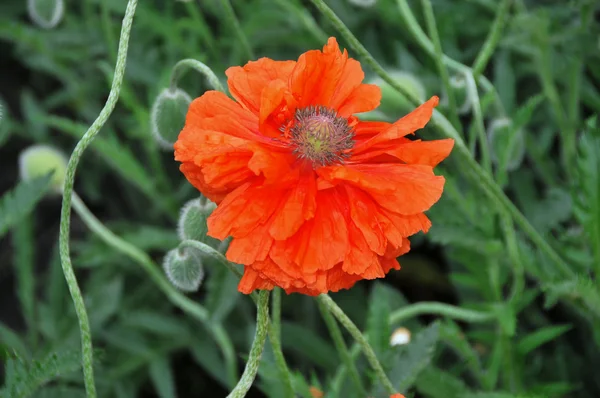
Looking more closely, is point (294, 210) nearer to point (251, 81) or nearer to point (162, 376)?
point (251, 81)

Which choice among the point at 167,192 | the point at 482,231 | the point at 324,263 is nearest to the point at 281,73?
the point at 324,263

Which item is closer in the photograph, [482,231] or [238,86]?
[238,86]

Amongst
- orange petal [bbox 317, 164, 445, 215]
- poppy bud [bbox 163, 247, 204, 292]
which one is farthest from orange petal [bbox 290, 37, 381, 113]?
poppy bud [bbox 163, 247, 204, 292]

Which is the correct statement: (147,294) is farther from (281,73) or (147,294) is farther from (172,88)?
Result: (281,73)

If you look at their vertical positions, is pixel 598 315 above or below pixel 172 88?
below

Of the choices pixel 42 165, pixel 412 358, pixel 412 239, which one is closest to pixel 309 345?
pixel 412 239
